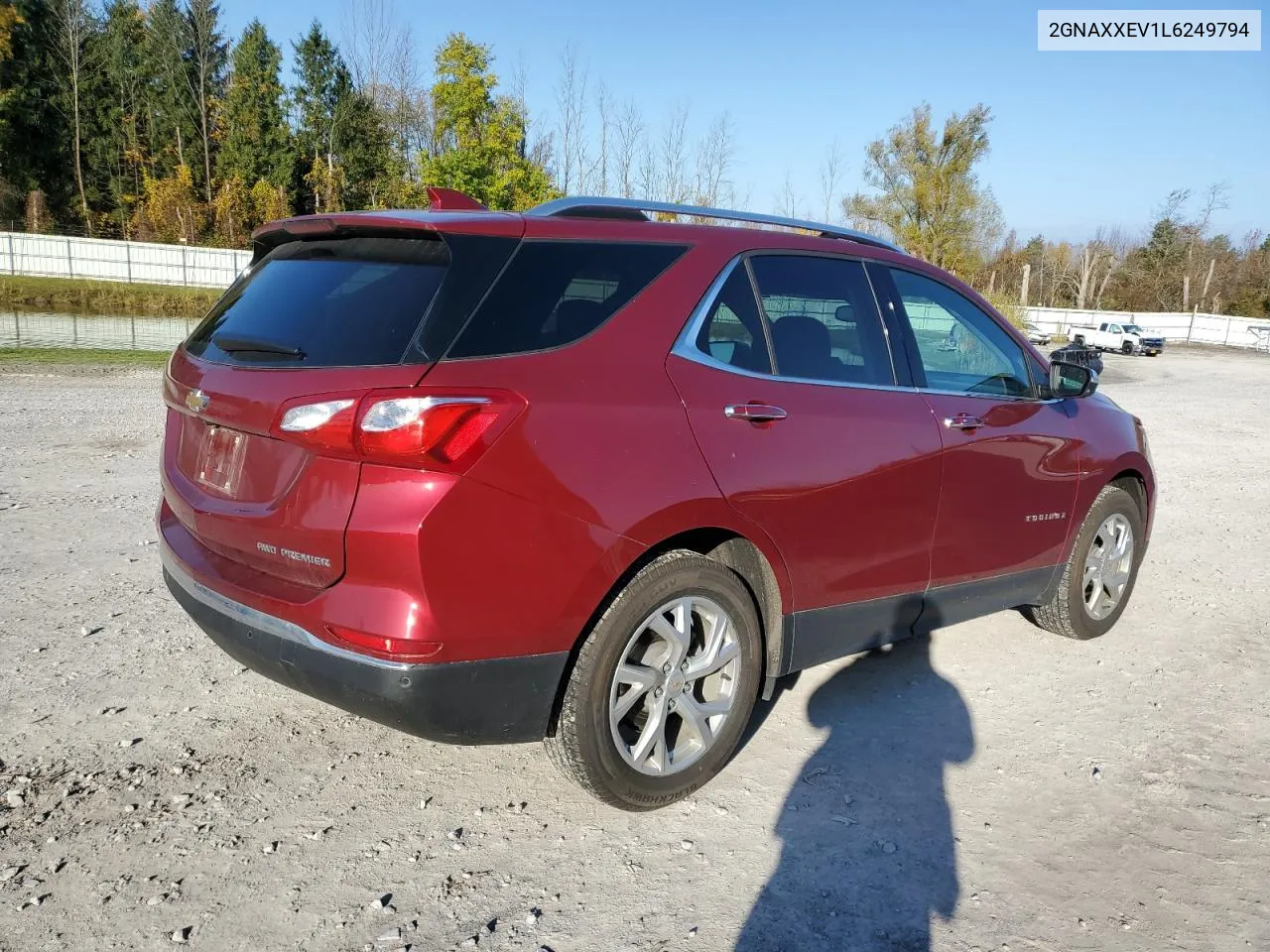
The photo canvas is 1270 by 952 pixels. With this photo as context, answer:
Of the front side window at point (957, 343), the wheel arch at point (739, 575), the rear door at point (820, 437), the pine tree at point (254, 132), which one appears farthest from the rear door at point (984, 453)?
the pine tree at point (254, 132)

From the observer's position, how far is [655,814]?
3.14m

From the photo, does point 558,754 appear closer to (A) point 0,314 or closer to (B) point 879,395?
(B) point 879,395

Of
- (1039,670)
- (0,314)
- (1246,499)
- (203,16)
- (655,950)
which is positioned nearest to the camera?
(655,950)

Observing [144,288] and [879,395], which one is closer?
[879,395]

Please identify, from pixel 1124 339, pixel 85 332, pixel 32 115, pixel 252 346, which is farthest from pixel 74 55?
pixel 252 346

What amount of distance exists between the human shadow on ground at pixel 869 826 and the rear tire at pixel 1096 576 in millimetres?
972

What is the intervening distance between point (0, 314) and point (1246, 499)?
29.6 meters

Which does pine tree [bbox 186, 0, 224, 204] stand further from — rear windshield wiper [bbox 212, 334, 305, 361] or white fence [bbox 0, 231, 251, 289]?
rear windshield wiper [bbox 212, 334, 305, 361]

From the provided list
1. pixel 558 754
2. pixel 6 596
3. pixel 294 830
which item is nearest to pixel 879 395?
pixel 558 754

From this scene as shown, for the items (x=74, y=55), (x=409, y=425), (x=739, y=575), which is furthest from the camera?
(x=74, y=55)

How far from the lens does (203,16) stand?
48031mm

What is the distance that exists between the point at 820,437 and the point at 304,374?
5.62ft

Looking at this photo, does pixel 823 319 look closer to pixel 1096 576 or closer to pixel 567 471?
pixel 567 471

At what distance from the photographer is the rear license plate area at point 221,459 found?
2.86 m
